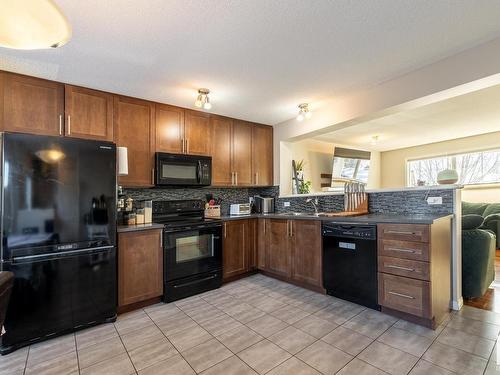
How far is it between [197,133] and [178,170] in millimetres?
598

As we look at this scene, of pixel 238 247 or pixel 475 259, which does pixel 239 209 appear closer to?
pixel 238 247

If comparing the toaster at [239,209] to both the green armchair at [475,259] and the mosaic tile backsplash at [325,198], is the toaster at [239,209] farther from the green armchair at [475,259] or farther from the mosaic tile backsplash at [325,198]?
the green armchair at [475,259]

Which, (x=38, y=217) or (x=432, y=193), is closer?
(x=38, y=217)

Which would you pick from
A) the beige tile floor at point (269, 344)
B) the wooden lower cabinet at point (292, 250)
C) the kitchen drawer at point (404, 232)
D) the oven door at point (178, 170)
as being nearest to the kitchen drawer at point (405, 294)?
the beige tile floor at point (269, 344)

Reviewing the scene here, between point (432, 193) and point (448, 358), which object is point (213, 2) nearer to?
point (432, 193)

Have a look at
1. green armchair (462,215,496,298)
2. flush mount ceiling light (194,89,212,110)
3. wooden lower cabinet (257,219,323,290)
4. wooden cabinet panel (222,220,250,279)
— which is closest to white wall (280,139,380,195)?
wooden lower cabinet (257,219,323,290)

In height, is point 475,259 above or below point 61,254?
below

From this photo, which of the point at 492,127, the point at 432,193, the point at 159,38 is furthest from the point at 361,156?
the point at 159,38

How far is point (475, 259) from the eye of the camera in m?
2.58

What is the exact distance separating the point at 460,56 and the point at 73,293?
378 cm

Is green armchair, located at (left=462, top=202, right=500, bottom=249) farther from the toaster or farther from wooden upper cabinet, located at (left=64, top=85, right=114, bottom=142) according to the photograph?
wooden upper cabinet, located at (left=64, top=85, right=114, bottom=142)

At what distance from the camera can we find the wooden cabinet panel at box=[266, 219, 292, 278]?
3.27 m

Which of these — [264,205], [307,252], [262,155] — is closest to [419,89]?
[307,252]

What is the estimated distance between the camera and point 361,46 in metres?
1.99
